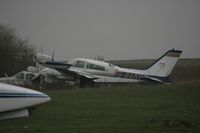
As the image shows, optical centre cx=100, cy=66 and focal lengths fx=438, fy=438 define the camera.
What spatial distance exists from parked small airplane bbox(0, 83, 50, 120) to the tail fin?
2335cm

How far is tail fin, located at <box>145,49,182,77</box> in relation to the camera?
33062 mm

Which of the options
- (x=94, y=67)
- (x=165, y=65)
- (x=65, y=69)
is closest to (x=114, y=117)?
(x=65, y=69)

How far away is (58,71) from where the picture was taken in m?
33.6

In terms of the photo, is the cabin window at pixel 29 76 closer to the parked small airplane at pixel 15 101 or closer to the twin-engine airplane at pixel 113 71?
the twin-engine airplane at pixel 113 71

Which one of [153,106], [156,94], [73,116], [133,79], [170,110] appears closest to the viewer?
[73,116]

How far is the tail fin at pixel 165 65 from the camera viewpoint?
33.1 m

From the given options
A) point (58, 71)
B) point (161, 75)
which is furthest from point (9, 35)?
point (161, 75)

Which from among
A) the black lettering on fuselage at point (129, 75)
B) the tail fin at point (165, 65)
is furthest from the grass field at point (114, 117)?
the tail fin at point (165, 65)

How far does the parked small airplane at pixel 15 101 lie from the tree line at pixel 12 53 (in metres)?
41.2

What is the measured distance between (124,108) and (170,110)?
1683 millimetres

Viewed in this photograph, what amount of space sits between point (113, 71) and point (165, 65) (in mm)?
3984

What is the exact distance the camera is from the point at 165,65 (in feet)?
109

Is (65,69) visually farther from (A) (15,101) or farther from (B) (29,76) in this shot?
(A) (15,101)

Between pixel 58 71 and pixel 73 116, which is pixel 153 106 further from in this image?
pixel 58 71
